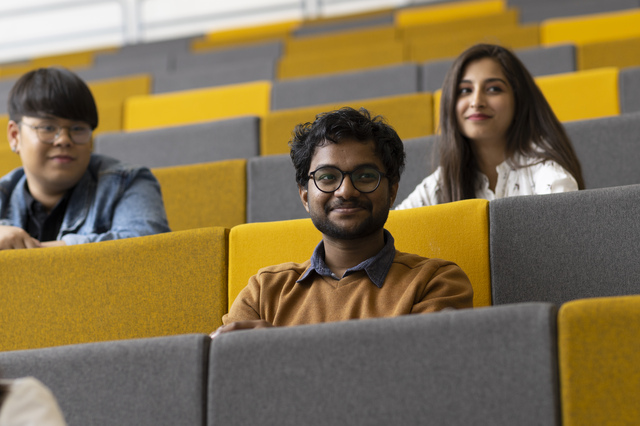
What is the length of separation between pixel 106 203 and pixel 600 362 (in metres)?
0.86

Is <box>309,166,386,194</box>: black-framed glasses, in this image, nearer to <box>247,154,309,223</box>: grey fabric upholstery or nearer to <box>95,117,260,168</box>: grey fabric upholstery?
<box>247,154,309,223</box>: grey fabric upholstery

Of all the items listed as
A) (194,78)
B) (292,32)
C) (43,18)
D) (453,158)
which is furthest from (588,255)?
(43,18)

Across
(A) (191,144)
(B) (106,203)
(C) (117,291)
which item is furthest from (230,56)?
(C) (117,291)

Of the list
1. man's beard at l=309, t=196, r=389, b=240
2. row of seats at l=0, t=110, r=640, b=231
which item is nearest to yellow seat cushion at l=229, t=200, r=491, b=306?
man's beard at l=309, t=196, r=389, b=240

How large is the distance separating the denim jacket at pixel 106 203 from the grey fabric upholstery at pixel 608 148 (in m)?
0.73

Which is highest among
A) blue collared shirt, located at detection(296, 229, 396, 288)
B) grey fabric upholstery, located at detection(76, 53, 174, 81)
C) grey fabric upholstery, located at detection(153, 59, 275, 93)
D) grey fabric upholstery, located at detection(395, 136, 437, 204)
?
grey fabric upholstery, located at detection(76, 53, 174, 81)

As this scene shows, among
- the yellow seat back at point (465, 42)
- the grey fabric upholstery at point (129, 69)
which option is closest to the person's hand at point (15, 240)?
the yellow seat back at point (465, 42)

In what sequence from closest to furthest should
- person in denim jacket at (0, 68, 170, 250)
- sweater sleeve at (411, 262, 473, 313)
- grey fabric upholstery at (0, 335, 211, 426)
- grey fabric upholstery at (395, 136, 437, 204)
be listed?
grey fabric upholstery at (0, 335, 211, 426), sweater sleeve at (411, 262, 473, 313), person in denim jacket at (0, 68, 170, 250), grey fabric upholstery at (395, 136, 437, 204)

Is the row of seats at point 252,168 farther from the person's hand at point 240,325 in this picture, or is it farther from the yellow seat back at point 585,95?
the person's hand at point 240,325

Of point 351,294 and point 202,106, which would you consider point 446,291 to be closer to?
point 351,294

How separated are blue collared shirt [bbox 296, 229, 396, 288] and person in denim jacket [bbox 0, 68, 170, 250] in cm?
37

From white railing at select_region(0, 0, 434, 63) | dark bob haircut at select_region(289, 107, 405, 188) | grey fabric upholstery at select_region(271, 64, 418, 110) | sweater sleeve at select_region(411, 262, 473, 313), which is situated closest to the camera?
sweater sleeve at select_region(411, 262, 473, 313)

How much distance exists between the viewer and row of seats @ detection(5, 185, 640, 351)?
896 millimetres

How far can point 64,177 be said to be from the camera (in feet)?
4.07
